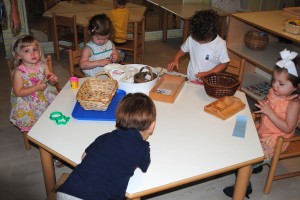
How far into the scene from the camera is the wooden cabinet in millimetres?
3164

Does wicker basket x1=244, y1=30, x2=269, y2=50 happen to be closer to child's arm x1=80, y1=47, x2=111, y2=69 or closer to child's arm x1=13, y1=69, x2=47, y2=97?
child's arm x1=80, y1=47, x2=111, y2=69

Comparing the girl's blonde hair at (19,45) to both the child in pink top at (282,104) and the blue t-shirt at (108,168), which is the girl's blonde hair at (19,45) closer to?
the blue t-shirt at (108,168)

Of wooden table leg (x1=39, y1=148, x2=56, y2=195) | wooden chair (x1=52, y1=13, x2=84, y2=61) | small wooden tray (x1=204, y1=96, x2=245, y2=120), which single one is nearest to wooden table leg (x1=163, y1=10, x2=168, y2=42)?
wooden chair (x1=52, y1=13, x2=84, y2=61)

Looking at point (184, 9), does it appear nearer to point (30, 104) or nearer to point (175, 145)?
point (30, 104)

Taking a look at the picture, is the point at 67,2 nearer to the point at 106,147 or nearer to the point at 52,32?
the point at 52,32

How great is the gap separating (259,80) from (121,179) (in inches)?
104

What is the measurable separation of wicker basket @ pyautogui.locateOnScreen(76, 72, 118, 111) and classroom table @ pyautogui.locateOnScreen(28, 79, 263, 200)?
0.33 feet

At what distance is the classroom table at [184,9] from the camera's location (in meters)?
4.74

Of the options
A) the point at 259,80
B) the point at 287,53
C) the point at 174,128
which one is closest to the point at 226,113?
the point at 174,128

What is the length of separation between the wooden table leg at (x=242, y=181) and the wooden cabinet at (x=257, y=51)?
1.45m

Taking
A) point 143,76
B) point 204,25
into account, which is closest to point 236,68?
point 204,25

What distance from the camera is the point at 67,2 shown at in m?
4.76

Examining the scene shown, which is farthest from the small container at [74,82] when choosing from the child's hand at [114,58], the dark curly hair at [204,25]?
the dark curly hair at [204,25]

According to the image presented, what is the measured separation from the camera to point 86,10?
4570 millimetres
